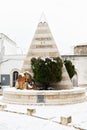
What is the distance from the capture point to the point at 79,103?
11.4 meters

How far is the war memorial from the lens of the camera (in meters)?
11.1

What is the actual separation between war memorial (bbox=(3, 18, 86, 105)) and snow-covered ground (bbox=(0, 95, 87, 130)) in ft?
1.38

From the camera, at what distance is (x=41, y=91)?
437 inches

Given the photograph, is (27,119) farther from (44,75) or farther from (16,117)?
(44,75)

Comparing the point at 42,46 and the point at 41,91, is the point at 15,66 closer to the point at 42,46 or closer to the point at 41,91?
the point at 42,46

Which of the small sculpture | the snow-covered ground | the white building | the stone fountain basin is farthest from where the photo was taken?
the white building

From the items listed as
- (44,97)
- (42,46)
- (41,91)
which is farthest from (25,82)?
(42,46)

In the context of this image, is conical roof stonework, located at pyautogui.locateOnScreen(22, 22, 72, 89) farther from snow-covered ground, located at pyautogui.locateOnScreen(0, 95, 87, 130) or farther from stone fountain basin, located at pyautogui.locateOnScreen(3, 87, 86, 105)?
snow-covered ground, located at pyautogui.locateOnScreen(0, 95, 87, 130)

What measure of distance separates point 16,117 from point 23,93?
239 cm

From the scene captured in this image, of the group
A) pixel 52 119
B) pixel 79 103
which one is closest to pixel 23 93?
pixel 79 103

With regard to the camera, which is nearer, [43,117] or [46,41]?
[43,117]

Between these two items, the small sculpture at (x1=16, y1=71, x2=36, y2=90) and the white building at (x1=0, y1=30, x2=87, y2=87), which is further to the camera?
the white building at (x1=0, y1=30, x2=87, y2=87)

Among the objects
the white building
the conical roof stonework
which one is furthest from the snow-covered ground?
the white building

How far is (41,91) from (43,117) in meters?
2.48
